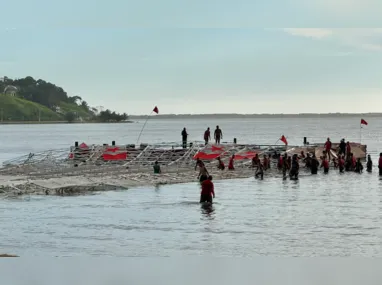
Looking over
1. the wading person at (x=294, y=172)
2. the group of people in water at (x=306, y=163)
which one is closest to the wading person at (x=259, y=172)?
the group of people in water at (x=306, y=163)

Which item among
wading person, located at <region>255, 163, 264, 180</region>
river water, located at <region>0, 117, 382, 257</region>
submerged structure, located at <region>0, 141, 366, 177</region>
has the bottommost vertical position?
river water, located at <region>0, 117, 382, 257</region>

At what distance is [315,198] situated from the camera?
3566cm

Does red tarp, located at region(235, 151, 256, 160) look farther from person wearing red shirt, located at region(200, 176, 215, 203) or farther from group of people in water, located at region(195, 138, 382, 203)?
person wearing red shirt, located at region(200, 176, 215, 203)

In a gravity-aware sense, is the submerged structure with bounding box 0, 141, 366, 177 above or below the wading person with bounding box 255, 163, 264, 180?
above

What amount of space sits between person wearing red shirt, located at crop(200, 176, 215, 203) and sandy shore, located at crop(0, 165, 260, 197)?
25.5 ft

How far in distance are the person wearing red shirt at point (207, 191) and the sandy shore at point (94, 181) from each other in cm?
778

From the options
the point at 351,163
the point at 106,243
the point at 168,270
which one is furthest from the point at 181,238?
the point at 351,163

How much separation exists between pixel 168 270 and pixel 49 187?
2109cm

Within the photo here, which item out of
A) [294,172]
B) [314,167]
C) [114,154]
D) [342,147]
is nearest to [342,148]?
[342,147]

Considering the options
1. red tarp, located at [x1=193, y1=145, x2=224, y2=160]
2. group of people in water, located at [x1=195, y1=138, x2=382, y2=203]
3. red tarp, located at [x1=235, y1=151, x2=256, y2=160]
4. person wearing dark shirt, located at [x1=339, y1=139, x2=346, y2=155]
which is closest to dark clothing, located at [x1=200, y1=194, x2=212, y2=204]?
group of people in water, located at [x1=195, y1=138, x2=382, y2=203]

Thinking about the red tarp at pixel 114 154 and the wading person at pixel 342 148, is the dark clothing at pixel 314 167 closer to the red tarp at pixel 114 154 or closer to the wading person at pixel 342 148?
the wading person at pixel 342 148

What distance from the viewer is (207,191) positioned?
31469 millimetres

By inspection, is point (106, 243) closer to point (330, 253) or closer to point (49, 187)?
point (330, 253)

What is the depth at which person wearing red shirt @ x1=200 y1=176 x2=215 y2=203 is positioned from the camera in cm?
3046
